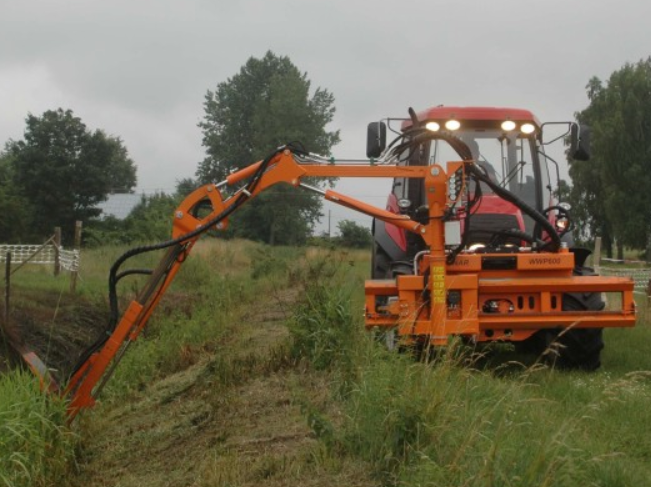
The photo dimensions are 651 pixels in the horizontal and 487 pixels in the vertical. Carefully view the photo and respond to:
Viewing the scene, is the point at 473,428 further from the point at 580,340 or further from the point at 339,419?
the point at 580,340

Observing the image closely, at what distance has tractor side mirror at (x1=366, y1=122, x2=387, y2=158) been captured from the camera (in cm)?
930

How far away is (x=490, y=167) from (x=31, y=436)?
5543mm

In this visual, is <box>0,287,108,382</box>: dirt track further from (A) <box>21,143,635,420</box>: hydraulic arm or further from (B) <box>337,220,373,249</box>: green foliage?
(B) <box>337,220,373,249</box>: green foliage

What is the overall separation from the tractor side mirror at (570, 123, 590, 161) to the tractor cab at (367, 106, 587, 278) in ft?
0.11

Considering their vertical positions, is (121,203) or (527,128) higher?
(121,203)

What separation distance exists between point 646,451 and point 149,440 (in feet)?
12.8

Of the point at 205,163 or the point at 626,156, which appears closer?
the point at 626,156

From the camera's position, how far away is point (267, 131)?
62.8m

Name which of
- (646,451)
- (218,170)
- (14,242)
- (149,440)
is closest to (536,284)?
(646,451)

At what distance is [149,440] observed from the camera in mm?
7738

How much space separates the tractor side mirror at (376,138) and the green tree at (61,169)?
4083 cm

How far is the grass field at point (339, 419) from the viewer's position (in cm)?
518

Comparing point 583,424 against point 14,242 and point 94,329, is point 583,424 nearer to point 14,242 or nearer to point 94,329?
point 94,329

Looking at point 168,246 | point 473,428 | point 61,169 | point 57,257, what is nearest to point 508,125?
point 168,246
